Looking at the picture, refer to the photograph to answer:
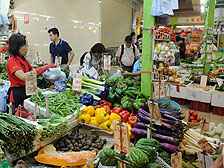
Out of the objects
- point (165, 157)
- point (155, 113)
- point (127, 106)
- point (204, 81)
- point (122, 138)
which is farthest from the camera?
point (204, 81)

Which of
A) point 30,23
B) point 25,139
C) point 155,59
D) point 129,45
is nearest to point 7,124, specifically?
point 25,139

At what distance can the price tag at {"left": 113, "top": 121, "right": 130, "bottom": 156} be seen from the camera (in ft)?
4.48

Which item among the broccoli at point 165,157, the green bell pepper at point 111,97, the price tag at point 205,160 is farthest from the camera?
the green bell pepper at point 111,97

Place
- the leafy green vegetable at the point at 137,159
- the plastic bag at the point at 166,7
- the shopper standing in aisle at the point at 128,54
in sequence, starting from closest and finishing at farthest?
1. the leafy green vegetable at the point at 137,159
2. the plastic bag at the point at 166,7
3. the shopper standing in aisle at the point at 128,54

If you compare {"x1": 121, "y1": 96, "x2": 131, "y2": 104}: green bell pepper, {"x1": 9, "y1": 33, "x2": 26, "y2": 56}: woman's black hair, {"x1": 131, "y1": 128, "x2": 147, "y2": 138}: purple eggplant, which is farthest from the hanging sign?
{"x1": 131, "y1": 128, "x2": 147, "y2": 138}: purple eggplant

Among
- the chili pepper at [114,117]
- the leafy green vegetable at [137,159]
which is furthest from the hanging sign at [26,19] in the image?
the leafy green vegetable at [137,159]

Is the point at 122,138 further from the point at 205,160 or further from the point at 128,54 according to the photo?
the point at 128,54

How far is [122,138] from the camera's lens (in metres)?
1.40

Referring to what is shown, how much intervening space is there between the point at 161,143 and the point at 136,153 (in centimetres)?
62

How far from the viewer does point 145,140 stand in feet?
6.59

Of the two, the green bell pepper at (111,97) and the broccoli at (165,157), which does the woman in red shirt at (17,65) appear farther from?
the broccoli at (165,157)

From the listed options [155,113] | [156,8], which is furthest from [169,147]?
[156,8]

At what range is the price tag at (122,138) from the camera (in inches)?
53.7

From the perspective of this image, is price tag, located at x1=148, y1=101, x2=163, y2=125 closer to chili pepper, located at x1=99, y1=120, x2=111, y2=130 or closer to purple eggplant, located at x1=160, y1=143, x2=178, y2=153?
purple eggplant, located at x1=160, y1=143, x2=178, y2=153
